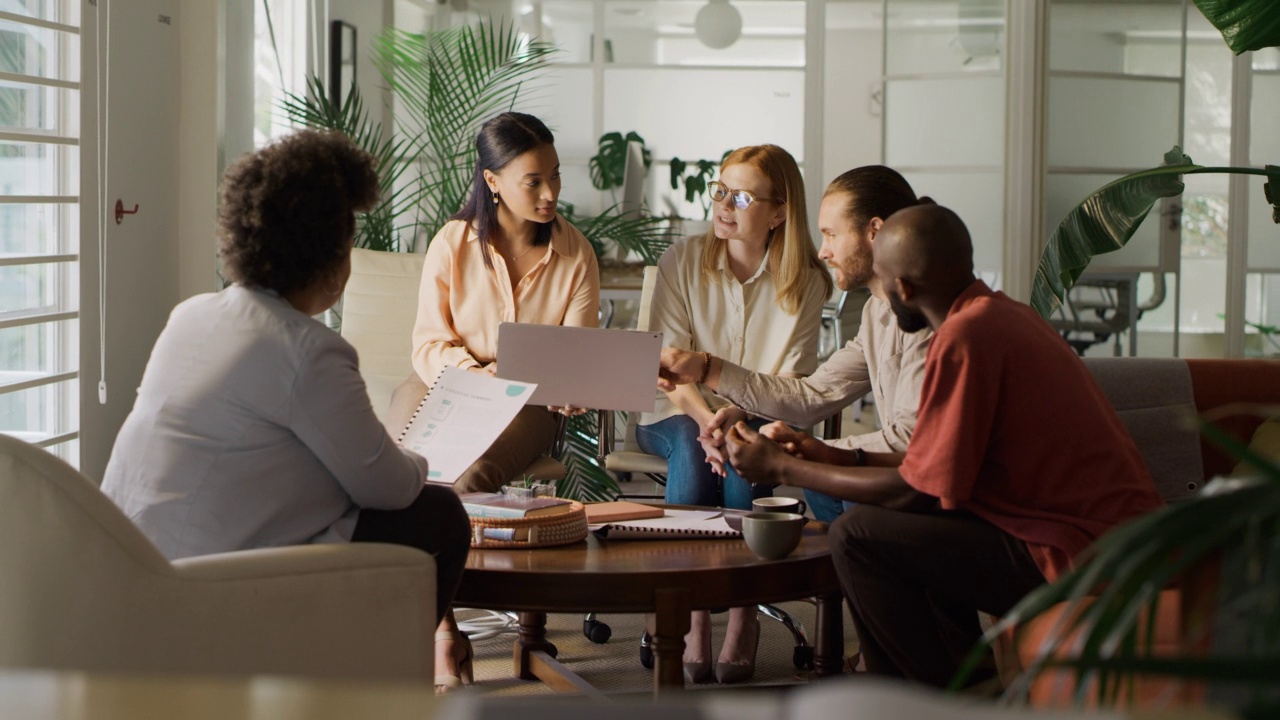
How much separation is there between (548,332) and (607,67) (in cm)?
330

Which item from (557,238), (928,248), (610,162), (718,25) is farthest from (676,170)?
(928,248)

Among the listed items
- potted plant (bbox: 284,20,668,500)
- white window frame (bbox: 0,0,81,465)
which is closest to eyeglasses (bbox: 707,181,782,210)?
potted plant (bbox: 284,20,668,500)

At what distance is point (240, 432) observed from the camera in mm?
1812

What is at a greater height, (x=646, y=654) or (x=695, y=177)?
(x=695, y=177)

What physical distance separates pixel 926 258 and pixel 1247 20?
1.52m

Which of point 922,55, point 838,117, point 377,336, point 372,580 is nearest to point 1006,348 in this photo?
point 372,580

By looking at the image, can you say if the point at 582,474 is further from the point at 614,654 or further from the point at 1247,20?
the point at 1247,20

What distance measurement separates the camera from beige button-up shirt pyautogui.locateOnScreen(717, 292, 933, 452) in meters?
2.58

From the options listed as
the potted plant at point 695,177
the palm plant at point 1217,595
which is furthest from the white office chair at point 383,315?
the palm plant at point 1217,595

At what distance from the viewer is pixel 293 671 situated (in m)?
1.70

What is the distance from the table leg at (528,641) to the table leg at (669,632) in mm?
778

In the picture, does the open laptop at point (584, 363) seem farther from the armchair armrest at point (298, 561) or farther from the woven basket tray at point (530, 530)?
the armchair armrest at point (298, 561)

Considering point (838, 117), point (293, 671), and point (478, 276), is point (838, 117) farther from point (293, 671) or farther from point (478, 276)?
point (293, 671)

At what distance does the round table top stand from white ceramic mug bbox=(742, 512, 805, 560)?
16mm
